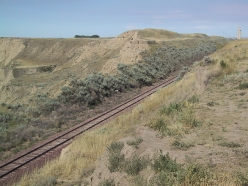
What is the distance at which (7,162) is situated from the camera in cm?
1408

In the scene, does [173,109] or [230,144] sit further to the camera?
[173,109]

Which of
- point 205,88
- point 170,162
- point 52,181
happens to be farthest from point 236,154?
point 205,88

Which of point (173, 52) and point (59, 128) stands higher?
point (173, 52)

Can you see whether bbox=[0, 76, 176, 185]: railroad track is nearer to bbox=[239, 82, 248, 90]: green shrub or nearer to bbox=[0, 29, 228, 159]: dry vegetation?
bbox=[0, 29, 228, 159]: dry vegetation

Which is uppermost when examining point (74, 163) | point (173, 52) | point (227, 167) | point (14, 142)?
point (173, 52)

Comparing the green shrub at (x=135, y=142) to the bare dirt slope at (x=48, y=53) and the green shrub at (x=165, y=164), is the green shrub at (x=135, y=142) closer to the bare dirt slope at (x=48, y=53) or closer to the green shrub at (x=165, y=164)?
the green shrub at (x=165, y=164)

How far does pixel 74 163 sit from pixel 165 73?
38.9m

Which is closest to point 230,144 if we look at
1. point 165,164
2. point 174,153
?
point 174,153

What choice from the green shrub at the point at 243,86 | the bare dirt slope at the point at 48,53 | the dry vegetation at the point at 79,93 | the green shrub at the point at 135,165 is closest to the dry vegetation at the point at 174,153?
the green shrub at the point at 135,165

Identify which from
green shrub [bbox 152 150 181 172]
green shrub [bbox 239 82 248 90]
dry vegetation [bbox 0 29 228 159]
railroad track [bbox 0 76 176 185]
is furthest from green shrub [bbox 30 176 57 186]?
green shrub [bbox 239 82 248 90]

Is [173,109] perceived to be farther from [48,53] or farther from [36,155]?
→ [48,53]

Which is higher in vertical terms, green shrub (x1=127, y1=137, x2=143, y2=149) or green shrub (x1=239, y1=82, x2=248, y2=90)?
green shrub (x1=239, y1=82, x2=248, y2=90)

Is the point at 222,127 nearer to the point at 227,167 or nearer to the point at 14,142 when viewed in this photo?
the point at 227,167

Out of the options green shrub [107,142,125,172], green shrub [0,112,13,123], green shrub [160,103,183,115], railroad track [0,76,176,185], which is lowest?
railroad track [0,76,176,185]
